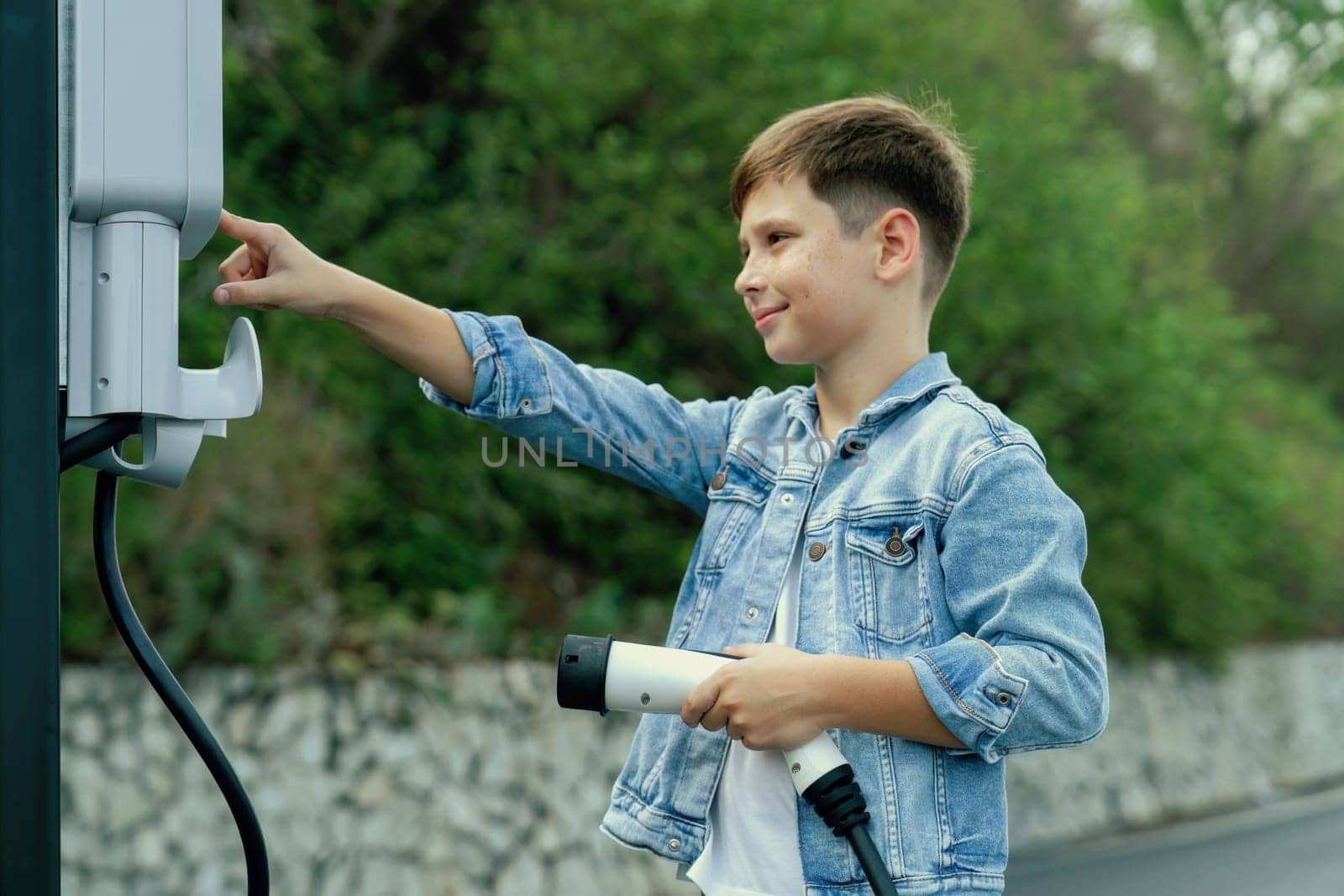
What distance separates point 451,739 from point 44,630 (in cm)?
458

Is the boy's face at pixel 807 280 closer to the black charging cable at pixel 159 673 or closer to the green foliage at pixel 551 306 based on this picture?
the black charging cable at pixel 159 673

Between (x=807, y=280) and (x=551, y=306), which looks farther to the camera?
(x=551, y=306)

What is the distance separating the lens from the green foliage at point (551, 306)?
18.0ft

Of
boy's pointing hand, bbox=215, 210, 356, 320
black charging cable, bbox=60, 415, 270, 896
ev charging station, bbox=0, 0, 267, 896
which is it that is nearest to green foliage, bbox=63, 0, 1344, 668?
boy's pointing hand, bbox=215, 210, 356, 320

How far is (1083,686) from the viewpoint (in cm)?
159

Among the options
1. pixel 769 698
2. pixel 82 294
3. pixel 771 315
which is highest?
pixel 771 315

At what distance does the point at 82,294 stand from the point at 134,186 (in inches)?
4.0

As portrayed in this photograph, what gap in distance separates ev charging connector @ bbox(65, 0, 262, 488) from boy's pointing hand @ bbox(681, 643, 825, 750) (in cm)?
67

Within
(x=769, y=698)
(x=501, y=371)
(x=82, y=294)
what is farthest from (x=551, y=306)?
(x=82, y=294)

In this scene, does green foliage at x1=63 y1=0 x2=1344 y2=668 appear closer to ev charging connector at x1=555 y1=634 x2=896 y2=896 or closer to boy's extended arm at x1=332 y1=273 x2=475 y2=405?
boy's extended arm at x1=332 y1=273 x2=475 y2=405

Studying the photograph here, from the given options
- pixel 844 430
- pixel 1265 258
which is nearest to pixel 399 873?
pixel 844 430

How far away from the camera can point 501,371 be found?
1768 mm
